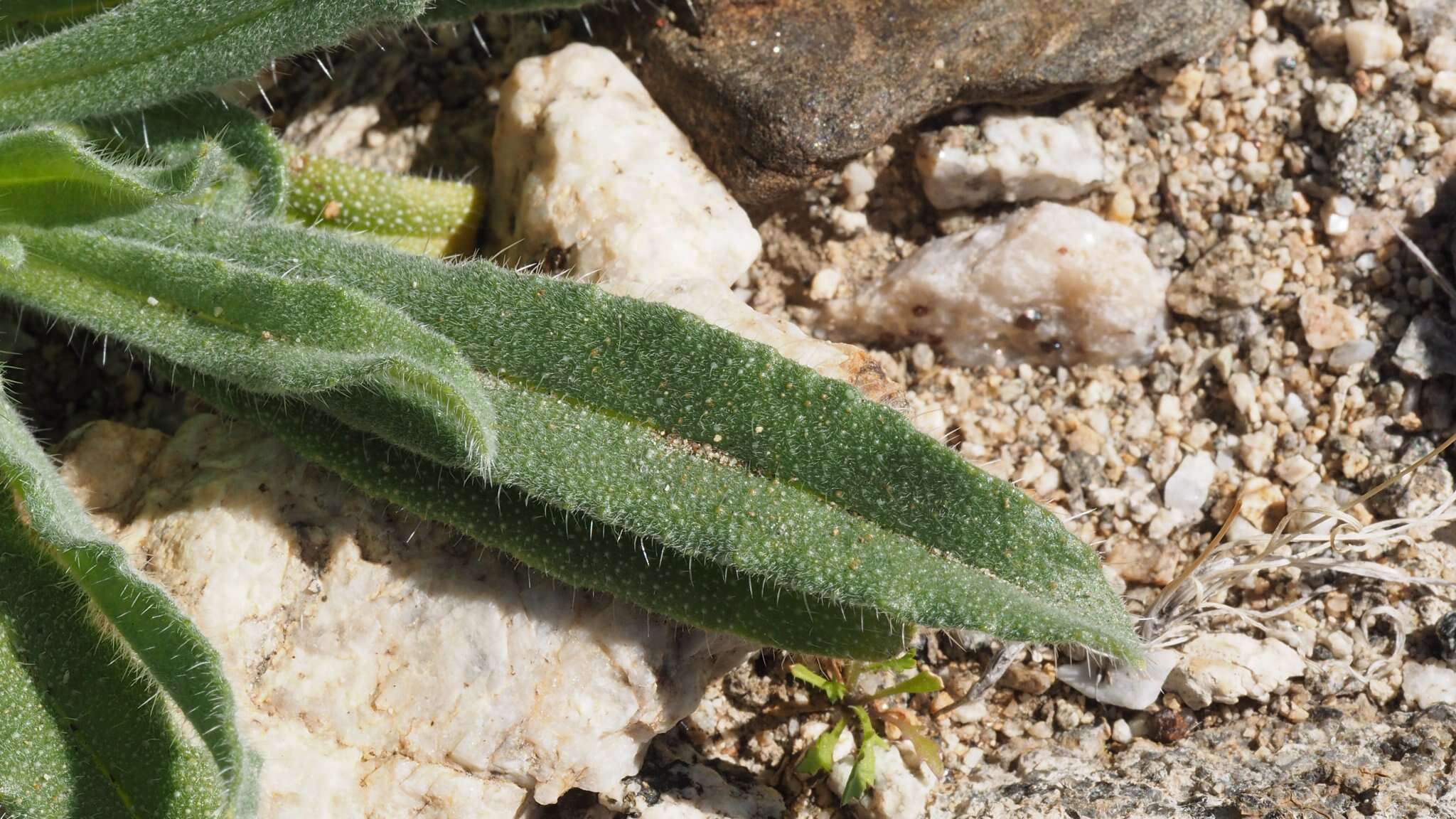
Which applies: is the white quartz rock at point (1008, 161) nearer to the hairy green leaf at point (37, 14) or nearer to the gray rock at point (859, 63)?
the gray rock at point (859, 63)

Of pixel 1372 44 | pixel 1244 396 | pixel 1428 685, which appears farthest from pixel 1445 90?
pixel 1428 685

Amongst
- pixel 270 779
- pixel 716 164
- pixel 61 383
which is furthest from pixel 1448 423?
pixel 61 383

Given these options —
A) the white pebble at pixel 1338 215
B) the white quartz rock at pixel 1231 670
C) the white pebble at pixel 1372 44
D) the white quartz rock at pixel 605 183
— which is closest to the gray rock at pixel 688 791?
the white quartz rock at pixel 1231 670

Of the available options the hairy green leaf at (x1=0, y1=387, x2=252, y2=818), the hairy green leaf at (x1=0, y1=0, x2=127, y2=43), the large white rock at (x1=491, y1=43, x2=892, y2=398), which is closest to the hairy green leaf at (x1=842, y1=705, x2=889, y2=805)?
the large white rock at (x1=491, y1=43, x2=892, y2=398)

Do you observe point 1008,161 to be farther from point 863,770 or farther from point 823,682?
point 863,770

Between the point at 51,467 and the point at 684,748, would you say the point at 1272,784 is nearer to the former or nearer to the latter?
the point at 684,748

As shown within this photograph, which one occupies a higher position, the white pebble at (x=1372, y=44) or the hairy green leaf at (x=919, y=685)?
the white pebble at (x=1372, y=44)

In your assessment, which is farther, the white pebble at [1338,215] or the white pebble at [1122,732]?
the white pebble at [1338,215]
